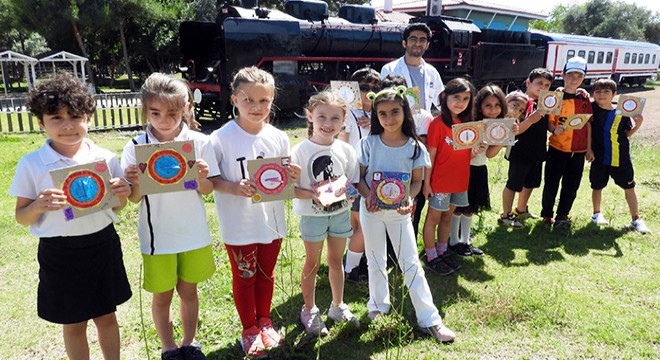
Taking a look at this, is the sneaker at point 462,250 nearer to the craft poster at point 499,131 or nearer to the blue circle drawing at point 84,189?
the craft poster at point 499,131

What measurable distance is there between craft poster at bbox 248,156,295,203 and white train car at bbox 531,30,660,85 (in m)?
19.4

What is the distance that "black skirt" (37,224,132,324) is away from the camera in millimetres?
2072

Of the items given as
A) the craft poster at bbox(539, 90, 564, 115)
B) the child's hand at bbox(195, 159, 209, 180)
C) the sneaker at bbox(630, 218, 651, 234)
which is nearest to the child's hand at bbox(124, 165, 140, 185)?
the child's hand at bbox(195, 159, 209, 180)

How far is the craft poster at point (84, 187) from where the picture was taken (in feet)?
6.31

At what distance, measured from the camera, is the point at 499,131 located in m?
3.46

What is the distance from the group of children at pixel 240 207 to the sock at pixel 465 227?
0.39 meters

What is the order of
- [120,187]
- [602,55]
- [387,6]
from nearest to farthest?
1. [120,187]
2. [602,55]
3. [387,6]

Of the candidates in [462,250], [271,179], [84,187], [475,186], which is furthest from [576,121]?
[84,187]

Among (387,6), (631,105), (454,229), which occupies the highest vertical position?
(387,6)

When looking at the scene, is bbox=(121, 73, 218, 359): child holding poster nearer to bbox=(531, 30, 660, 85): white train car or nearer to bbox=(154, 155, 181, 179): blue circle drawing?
bbox=(154, 155, 181, 179): blue circle drawing

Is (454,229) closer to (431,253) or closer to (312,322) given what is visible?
(431,253)

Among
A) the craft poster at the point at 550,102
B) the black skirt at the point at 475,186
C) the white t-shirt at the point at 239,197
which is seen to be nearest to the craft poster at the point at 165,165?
the white t-shirt at the point at 239,197

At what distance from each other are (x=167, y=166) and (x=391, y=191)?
128cm

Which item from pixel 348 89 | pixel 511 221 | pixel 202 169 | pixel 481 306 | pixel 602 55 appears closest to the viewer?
pixel 202 169
